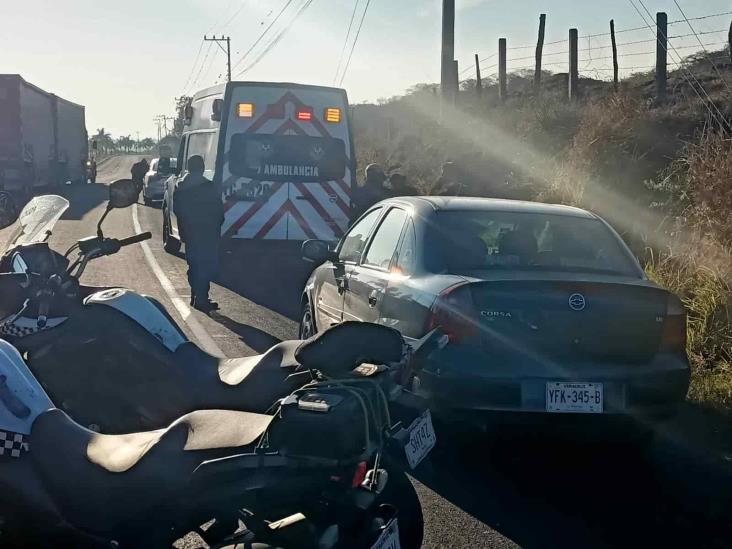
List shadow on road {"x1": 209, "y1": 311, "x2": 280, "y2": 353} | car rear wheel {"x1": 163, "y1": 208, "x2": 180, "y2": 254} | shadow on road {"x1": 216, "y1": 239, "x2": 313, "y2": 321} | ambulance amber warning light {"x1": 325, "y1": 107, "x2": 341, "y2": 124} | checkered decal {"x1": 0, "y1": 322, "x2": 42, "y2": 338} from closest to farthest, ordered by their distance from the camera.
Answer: checkered decal {"x1": 0, "y1": 322, "x2": 42, "y2": 338} → shadow on road {"x1": 209, "y1": 311, "x2": 280, "y2": 353} → shadow on road {"x1": 216, "y1": 239, "x2": 313, "y2": 321} → ambulance amber warning light {"x1": 325, "y1": 107, "x2": 341, "y2": 124} → car rear wheel {"x1": 163, "y1": 208, "x2": 180, "y2": 254}

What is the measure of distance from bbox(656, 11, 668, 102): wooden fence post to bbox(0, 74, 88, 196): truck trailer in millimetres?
20037

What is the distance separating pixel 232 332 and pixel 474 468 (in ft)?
16.2

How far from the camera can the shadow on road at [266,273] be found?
12930 millimetres

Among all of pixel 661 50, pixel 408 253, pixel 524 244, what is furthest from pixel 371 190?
pixel 661 50

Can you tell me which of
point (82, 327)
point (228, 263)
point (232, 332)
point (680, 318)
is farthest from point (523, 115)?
point (82, 327)

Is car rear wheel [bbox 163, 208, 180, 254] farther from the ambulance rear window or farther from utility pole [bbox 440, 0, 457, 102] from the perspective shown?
utility pole [bbox 440, 0, 457, 102]

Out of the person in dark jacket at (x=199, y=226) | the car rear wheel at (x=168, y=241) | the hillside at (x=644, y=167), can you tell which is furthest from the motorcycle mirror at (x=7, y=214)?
the car rear wheel at (x=168, y=241)

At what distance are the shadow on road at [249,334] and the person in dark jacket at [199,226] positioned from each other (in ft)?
2.00

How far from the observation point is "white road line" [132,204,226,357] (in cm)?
921

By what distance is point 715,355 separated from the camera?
313 inches

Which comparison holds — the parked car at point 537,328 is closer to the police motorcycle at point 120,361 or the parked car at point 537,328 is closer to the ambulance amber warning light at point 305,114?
the police motorcycle at point 120,361

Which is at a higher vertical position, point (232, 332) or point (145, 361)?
point (145, 361)

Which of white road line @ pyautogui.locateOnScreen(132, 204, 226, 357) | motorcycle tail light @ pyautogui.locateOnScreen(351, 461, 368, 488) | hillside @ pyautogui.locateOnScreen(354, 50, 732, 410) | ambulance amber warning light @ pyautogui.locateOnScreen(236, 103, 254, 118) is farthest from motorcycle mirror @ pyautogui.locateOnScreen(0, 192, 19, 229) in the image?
ambulance amber warning light @ pyautogui.locateOnScreen(236, 103, 254, 118)

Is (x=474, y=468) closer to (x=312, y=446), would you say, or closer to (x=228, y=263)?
(x=312, y=446)
